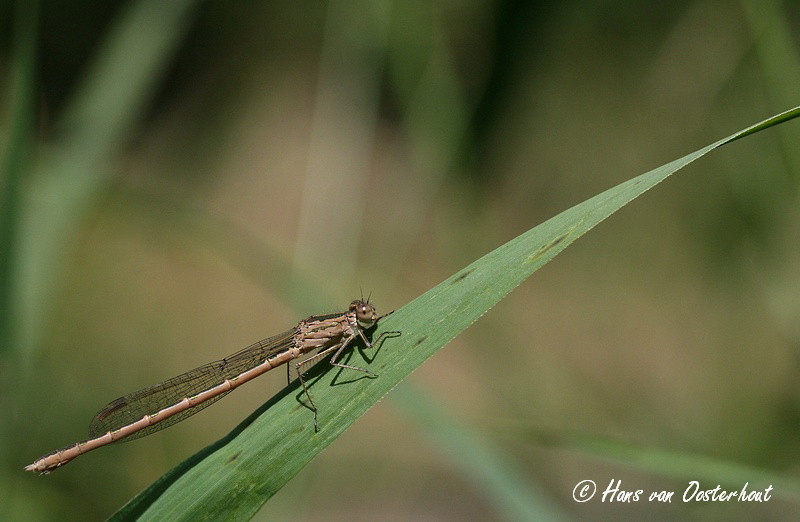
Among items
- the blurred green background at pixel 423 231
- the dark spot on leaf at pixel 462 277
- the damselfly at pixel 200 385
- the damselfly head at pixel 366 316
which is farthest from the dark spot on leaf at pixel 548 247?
the damselfly at pixel 200 385

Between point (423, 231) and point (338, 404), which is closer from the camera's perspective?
point (338, 404)

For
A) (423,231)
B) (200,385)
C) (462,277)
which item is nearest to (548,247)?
(462,277)

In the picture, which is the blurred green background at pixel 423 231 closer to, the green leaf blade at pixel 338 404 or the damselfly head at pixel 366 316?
the damselfly head at pixel 366 316

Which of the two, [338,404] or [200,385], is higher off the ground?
[200,385]

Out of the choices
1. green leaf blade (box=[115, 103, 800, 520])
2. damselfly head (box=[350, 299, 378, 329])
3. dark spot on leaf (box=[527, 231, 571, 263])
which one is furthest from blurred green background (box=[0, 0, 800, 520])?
dark spot on leaf (box=[527, 231, 571, 263])

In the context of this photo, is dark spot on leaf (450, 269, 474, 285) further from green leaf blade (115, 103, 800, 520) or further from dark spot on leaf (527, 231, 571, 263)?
dark spot on leaf (527, 231, 571, 263)

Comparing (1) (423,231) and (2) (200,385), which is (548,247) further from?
(1) (423,231)
